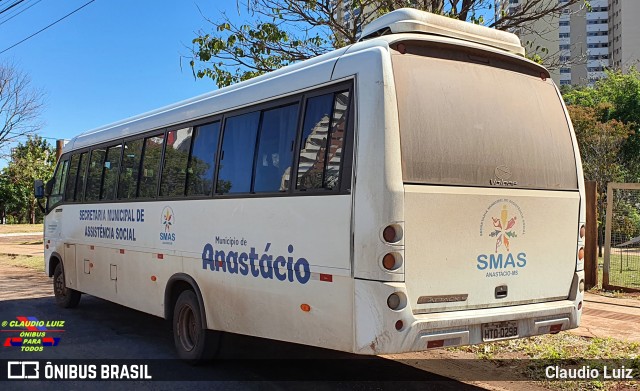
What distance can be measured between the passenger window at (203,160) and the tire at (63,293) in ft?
15.4

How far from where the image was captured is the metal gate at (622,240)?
10305mm

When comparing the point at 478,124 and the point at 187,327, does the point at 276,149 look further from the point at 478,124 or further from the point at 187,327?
the point at 187,327

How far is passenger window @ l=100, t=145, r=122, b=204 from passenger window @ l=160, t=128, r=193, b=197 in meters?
1.61

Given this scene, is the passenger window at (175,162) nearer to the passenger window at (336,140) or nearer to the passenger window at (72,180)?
the passenger window at (336,140)

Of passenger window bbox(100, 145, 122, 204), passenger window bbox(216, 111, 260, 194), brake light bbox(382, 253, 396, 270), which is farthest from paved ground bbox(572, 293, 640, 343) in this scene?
passenger window bbox(100, 145, 122, 204)

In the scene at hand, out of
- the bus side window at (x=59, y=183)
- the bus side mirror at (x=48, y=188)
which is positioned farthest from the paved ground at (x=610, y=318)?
the bus side mirror at (x=48, y=188)

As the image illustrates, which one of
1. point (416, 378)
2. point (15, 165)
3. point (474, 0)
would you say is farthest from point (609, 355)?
point (15, 165)

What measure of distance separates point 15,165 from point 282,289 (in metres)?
47.4

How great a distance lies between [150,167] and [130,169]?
0.70 meters

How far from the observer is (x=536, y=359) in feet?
21.2

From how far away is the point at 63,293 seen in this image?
407 inches

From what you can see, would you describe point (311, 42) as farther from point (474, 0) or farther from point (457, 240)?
point (457, 240)

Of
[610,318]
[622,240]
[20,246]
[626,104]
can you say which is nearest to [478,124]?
[610,318]

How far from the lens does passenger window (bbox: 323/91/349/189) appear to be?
4.77 m
